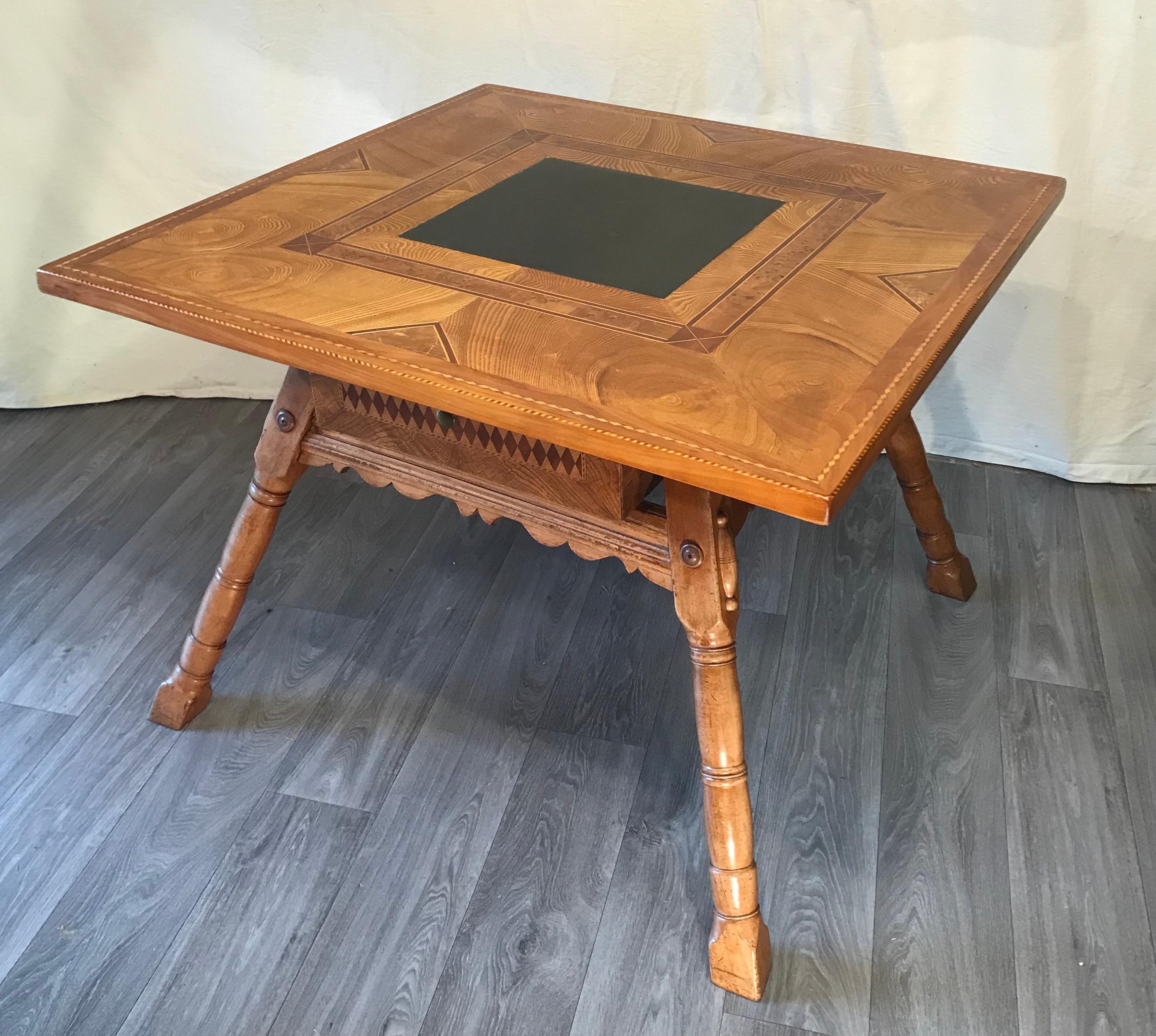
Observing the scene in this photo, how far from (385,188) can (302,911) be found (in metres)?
0.97

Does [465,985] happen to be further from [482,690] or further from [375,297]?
[375,297]

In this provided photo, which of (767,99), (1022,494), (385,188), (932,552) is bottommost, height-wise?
(1022,494)

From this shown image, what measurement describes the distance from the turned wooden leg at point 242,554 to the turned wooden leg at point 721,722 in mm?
545

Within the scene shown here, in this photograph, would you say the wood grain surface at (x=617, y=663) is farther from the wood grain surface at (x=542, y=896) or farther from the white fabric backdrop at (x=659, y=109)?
the white fabric backdrop at (x=659, y=109)

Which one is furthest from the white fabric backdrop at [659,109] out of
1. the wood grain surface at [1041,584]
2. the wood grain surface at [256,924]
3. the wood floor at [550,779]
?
Answer: the wood grain surface at [256,924]

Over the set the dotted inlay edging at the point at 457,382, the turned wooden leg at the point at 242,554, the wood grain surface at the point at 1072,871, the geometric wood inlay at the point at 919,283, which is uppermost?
the dotted inlay edging at the point at 457,382

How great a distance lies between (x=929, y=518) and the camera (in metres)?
1.81

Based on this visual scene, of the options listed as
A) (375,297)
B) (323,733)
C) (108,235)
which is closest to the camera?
(375,297)

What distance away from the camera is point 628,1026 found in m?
1.28

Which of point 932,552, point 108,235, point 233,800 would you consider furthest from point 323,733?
point 108,235

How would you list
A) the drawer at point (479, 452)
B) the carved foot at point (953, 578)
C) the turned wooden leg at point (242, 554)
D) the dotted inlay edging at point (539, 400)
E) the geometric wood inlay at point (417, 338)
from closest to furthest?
the dotted inlay edging at point (539, 400) < the geometric wood inlay at point (417, 338) < the drawer at point (479, 452) < the turned wooden leg at point (242, 554) < the carved foot at point (953, 578)

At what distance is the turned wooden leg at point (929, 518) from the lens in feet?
5.62

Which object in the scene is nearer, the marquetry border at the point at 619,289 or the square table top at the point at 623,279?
the square table top at the point at 623,279

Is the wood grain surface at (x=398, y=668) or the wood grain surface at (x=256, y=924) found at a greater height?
the wood grain surface at (x=256, y=924)
